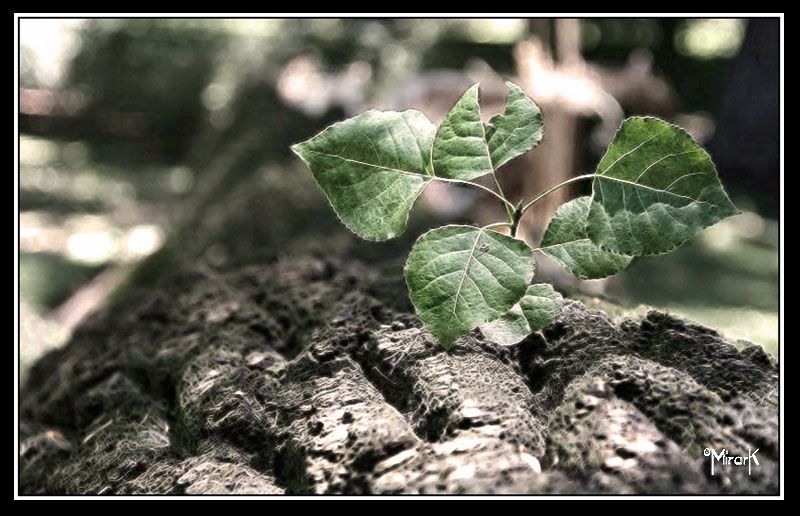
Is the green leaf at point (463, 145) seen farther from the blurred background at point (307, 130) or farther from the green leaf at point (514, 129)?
the blurred background at point (307, 130)

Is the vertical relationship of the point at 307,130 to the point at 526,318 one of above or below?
above

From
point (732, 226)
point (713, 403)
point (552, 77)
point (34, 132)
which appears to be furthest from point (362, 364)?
point (34, 132)

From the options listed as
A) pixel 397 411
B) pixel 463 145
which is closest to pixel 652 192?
pixel 463 145

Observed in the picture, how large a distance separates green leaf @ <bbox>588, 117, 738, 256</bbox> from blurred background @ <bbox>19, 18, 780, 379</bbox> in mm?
183

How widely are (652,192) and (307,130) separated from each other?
187 cm

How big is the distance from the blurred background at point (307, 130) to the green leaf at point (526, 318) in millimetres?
149

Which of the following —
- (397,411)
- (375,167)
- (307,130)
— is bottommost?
(397,411)

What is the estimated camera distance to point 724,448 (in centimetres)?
71

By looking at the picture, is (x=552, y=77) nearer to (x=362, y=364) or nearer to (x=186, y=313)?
(x=186, y=313)

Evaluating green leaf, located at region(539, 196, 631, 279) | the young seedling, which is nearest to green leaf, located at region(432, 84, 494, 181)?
the young seedling

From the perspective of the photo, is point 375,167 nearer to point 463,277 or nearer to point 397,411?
point 463,277

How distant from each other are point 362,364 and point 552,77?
2307 mm

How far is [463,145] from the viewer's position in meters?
0.82

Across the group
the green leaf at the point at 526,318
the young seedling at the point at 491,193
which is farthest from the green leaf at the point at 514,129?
the green leaf at the point at 526,318
